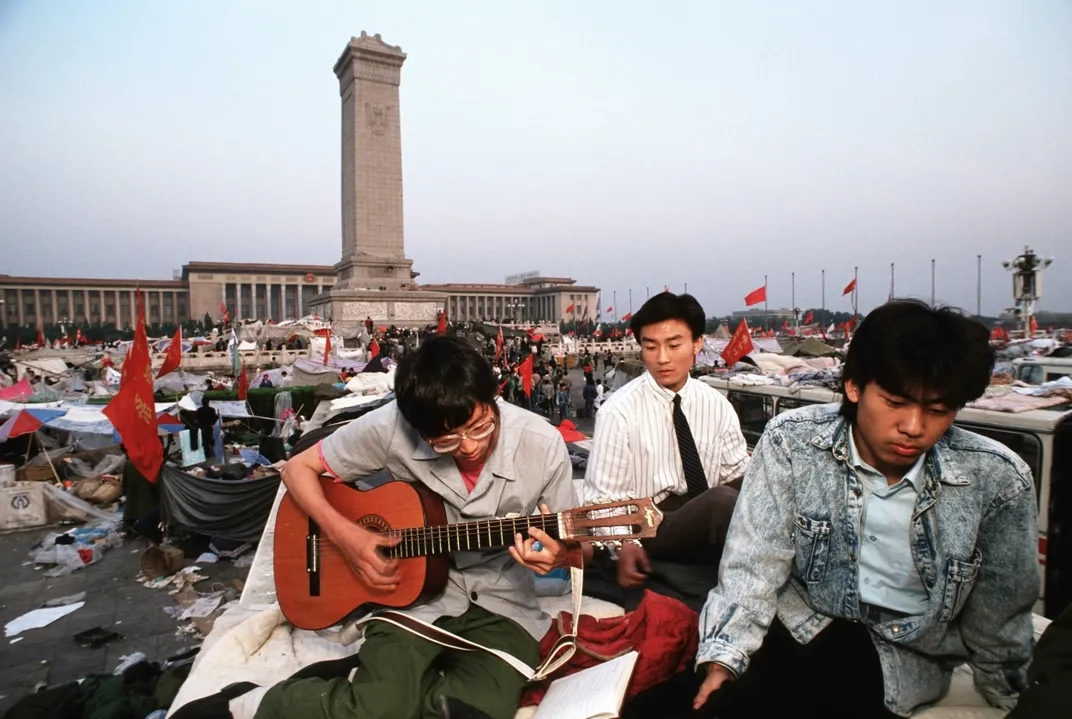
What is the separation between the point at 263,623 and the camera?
112 inches

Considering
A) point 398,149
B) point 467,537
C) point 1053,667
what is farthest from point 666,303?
point 398,149

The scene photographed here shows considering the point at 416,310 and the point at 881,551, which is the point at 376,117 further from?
the point at 881,551

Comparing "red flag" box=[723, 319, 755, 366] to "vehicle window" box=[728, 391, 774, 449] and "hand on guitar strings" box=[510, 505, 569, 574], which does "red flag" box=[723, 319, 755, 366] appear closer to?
A: "vehicle window" box=[728, 391, 774, 449]

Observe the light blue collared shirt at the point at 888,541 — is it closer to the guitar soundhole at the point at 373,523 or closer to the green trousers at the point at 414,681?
the green trousers at the point at 414,681

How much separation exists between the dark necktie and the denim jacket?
1.13 m

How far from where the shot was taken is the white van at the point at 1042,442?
2.35 m

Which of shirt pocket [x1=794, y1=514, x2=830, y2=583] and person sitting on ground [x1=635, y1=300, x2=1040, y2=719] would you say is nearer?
person sitting on ground [x1=635, y1=300, x2=1040, y2=719]

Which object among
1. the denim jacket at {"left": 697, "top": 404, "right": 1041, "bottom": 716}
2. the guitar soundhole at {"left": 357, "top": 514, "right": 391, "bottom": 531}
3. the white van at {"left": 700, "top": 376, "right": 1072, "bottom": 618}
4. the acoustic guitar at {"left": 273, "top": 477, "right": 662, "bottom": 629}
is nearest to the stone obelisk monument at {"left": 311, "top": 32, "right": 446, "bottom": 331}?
the white van at {"left": 700, "top": 376, "right": 1072, "bottom": 618}

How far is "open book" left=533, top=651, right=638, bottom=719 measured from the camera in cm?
183

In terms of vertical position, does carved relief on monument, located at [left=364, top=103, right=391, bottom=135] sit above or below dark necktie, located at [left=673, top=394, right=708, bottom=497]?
above

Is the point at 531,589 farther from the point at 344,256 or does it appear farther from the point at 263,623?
the point at 344,256

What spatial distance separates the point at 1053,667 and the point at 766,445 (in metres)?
0.84

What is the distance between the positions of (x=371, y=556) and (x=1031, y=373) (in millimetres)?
8454

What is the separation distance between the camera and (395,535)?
2.45 metres
